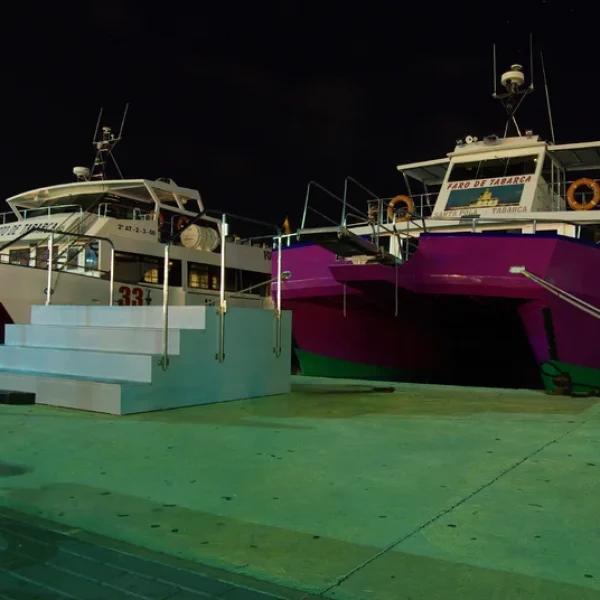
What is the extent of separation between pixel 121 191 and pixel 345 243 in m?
10.2

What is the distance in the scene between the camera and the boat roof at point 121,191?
16.0 m

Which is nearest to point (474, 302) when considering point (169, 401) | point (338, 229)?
point (338, 229)

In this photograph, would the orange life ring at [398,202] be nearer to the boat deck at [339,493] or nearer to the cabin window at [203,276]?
the boat deck at [339,493]

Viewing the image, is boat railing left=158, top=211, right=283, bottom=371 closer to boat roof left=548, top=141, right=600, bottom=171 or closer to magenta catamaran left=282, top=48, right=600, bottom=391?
magenta catamaran left=282, top=48, right=600, bottom=391

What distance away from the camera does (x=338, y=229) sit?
7.48 metres

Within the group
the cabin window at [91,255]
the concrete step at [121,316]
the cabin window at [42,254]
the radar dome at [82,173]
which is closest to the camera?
the concrete step at [121,316]

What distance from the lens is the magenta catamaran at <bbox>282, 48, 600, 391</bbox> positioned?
858 cm

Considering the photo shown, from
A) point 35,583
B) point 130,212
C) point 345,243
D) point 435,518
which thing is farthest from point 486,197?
point 35,583

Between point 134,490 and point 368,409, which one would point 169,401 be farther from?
point 134,490

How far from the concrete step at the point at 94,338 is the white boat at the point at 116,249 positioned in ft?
12.9

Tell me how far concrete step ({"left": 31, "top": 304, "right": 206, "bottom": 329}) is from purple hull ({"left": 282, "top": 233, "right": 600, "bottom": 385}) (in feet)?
9.82

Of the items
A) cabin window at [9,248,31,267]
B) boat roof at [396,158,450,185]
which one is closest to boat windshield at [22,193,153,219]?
cabin window at [9,248,31,267]

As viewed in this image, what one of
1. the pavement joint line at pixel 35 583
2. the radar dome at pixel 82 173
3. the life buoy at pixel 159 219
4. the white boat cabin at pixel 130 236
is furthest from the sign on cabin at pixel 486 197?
the radar dome at pixel 82 173

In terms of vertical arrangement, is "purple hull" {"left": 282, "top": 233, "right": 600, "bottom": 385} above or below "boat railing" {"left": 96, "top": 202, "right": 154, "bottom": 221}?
below
